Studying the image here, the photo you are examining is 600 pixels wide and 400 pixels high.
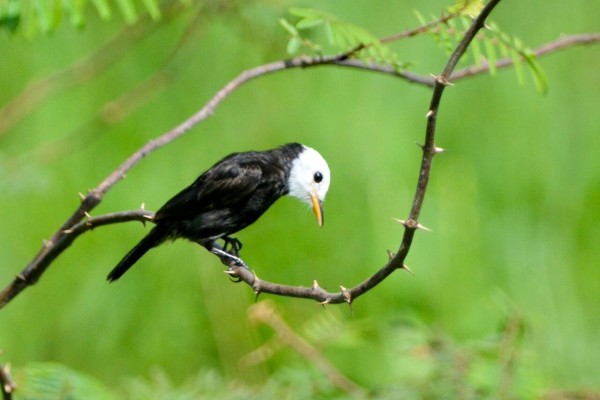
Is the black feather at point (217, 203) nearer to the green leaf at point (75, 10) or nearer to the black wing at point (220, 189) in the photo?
the black wing at point (220, 189)

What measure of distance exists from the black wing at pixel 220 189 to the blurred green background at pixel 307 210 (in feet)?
5.98

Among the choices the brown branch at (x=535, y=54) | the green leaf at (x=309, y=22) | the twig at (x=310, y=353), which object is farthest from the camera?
the twig at (x=310, y=353)

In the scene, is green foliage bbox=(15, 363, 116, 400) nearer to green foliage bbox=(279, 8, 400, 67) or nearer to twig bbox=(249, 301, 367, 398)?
twig bbox=(249, 301, 367, 398)

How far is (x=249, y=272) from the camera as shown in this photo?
3.69 metres

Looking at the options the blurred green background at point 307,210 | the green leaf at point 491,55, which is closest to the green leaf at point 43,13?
the green leaf at point 491,55

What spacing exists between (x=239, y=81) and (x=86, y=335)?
3341 millimetres

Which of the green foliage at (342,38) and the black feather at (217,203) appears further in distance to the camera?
the black feather at (217,203)

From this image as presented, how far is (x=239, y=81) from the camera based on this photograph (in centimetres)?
427

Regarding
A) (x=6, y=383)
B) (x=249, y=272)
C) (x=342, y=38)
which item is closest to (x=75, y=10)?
(x=342, y=38)

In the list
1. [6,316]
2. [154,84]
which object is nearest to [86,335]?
[6,316]

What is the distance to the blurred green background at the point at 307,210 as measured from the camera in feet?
22.5

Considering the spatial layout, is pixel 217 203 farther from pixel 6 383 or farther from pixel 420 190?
pixel 420 190

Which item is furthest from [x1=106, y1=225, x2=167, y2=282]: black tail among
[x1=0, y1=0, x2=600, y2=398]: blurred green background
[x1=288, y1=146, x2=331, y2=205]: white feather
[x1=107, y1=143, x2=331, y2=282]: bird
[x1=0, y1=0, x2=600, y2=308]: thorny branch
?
[x1=0, y1=0, x2=600, y2=398]: blurred green background

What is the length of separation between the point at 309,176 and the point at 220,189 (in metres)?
0.51
